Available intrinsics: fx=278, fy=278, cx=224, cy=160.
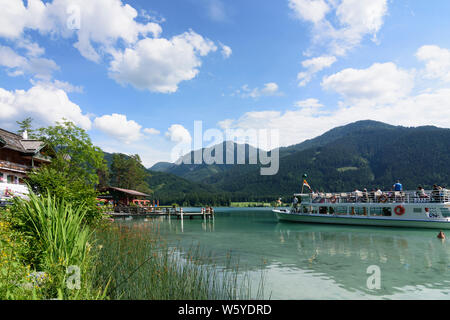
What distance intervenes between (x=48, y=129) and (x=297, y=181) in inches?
6873

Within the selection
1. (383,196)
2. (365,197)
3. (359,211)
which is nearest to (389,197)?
(383,196)

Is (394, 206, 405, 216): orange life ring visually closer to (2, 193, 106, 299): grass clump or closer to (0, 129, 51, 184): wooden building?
(2, 193, 106, 299): grass clump

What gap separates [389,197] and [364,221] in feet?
12.5

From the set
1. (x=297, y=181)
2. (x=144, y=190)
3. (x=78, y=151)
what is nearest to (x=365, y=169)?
(x=297, y=181)

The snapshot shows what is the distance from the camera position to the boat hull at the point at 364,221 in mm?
27484

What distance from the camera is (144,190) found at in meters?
73.3

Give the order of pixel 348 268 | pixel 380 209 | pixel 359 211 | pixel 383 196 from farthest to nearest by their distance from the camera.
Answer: pixel 359 211, pixel 380 209, pixel 383 196, pixel 348 268

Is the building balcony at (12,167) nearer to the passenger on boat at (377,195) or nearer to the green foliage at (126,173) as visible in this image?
the green foliage at (126,173)

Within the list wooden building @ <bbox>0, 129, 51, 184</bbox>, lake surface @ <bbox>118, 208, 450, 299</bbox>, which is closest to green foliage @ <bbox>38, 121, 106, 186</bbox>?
wooden building @ <bbox>0, 129, 51, 184</bbox>

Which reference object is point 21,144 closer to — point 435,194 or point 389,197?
point 389,197

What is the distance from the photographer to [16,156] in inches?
1474

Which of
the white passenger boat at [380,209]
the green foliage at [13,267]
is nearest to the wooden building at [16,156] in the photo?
the green foliage at [13,267]
